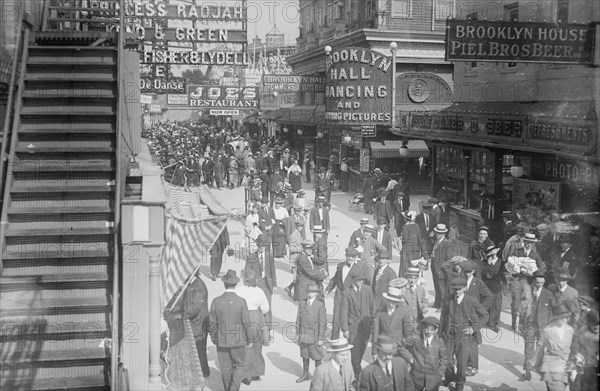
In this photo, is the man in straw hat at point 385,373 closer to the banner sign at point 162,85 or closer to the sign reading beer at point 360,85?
the banner sign at point 162,85

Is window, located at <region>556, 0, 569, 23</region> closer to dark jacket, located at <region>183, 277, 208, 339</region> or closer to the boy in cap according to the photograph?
the boy in cap

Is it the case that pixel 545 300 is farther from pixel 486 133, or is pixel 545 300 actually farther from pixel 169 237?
pixel 486 133

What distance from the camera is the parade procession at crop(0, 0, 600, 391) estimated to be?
27.3 feet

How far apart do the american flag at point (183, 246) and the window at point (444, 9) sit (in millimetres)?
28971

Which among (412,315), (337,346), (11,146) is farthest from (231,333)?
(11,146)

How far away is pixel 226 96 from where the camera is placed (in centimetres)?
2789

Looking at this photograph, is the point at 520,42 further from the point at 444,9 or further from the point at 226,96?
the point at 444,9

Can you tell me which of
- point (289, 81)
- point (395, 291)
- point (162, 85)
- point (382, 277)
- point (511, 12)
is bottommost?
point (382, 277)

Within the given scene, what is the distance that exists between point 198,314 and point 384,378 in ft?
11.9

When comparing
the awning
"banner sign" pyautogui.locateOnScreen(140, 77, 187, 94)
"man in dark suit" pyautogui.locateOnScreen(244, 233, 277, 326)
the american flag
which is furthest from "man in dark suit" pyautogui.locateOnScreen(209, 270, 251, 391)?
the awning

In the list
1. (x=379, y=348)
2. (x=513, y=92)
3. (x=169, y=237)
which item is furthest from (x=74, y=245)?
(x=513, y=92)

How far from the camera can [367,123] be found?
89.4ft

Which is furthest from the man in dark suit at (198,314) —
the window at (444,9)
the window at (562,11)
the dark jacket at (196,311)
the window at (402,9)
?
the window at (444,9)

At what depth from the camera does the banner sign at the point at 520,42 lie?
486 inches
